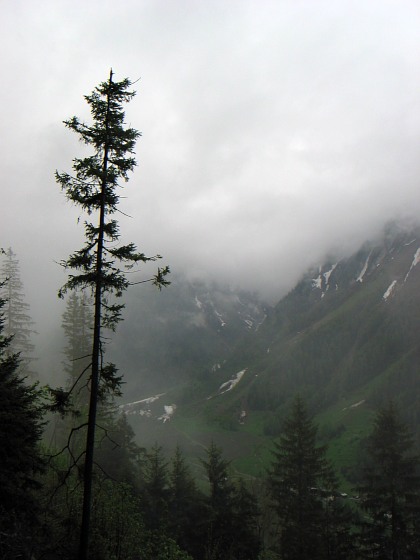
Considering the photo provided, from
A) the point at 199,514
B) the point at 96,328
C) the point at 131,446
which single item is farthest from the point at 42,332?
the point at 96,328

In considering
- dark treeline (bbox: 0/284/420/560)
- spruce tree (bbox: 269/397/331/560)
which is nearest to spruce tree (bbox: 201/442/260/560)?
dark treeline (bbox: 0/284/420/560)

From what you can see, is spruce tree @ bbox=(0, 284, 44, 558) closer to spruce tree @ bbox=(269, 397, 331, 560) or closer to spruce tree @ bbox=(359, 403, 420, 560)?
spruce tree @ bbox=(269, 397, 331, 560)

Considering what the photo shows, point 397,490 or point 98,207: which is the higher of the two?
point 98,207

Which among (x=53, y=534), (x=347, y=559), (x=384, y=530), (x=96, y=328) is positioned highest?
(x=96, y=328)

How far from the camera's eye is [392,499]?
93.5ft

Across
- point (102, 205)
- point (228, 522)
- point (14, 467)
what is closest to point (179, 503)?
point (228, 522)

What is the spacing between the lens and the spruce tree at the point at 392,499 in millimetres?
28297

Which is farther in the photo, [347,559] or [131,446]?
[131,446]

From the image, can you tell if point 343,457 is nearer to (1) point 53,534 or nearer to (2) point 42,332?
(2) point 42,332

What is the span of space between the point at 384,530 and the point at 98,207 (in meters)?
30.3

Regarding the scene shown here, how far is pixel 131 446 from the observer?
49.2 meters

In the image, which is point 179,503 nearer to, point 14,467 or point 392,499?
point 392,499

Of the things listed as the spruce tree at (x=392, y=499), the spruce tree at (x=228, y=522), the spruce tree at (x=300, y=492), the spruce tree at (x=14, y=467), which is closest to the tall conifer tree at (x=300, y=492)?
the spruce tree at (x=300, y=492)

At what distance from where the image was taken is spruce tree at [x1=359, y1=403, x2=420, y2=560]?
1114 inches
